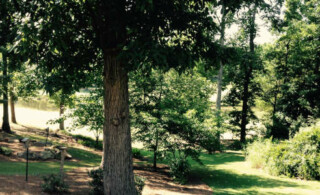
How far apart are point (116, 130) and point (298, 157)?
1010cm

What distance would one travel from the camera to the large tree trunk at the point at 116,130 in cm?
756

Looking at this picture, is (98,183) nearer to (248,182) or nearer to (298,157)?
(248,182)

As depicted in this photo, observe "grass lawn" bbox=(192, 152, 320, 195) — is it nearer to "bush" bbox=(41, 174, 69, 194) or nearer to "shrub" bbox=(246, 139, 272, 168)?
"shrub" bbox=(246, 139, 272, 168)

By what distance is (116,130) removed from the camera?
25.0 feet

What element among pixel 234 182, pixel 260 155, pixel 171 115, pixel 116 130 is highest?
pixel 171 115

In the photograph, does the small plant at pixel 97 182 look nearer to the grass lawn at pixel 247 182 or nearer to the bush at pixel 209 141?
the grass lawn at pixel 247 182

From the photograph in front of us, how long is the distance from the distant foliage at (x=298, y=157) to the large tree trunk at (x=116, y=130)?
374 inches

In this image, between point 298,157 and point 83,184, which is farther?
point 298,157

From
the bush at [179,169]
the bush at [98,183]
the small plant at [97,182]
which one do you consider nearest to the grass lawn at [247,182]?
the bush at [179,169]

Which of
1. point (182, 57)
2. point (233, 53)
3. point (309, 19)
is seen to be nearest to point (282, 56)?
point (309, 19)

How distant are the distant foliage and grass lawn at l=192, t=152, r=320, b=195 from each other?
58 cm

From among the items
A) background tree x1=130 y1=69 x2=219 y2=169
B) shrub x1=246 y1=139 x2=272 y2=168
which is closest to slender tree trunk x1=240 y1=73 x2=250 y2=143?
shrub x1=246 y1=139 x2=272 y2=168

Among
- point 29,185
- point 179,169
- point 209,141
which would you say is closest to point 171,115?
point 209,141

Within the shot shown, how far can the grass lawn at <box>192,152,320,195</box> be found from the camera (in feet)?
36.1
